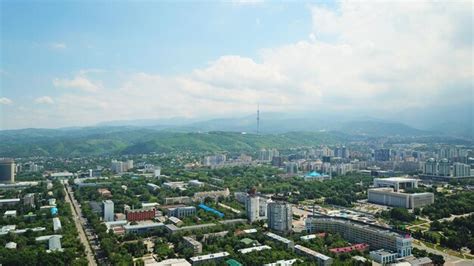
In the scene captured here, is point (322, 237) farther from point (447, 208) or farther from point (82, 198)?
point (82, 198)

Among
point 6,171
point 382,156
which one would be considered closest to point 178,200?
point 6,171

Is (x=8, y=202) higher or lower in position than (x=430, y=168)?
lower

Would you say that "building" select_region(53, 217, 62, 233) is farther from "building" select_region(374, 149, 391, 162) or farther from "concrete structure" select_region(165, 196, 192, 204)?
"building" select_region(374, 149, 391, 162)

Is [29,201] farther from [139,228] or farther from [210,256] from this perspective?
[210,256]

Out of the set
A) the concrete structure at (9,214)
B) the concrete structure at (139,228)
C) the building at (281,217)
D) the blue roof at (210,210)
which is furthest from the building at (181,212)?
the concrete structure at (9,214)

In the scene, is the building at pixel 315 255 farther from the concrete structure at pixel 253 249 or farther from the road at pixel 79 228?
the road at pixel 79 228

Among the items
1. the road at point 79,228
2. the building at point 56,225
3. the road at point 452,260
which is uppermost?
the building at point 56,225
